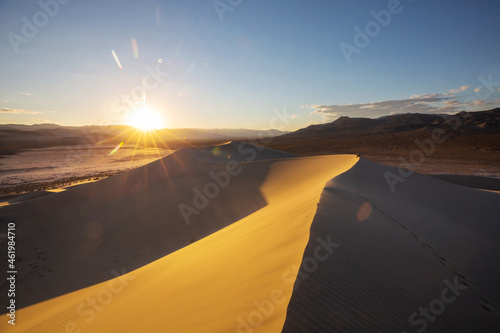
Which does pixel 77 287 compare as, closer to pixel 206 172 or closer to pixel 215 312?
pixel 215 312

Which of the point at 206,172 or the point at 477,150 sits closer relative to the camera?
the point at 206,172

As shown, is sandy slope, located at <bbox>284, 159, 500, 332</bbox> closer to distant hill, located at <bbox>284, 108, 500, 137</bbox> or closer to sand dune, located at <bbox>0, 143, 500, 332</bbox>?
sand dune, located at <bbox>0, 143, 500, 332</bbox>

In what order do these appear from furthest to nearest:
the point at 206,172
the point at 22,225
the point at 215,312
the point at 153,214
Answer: the point at 206,172 → the point at 153,214 → the point at 22,225 → the point at 215,312

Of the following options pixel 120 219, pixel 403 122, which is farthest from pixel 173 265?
pixel 403 122

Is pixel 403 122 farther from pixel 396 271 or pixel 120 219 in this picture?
pixel 396 271

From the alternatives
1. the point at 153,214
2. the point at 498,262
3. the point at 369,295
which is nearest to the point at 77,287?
the point at 153,214

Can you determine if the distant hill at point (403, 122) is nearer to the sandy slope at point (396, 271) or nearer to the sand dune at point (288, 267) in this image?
the sand dune at point (288, 267)

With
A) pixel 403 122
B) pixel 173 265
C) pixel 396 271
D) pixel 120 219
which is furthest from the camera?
pixel 403 122
